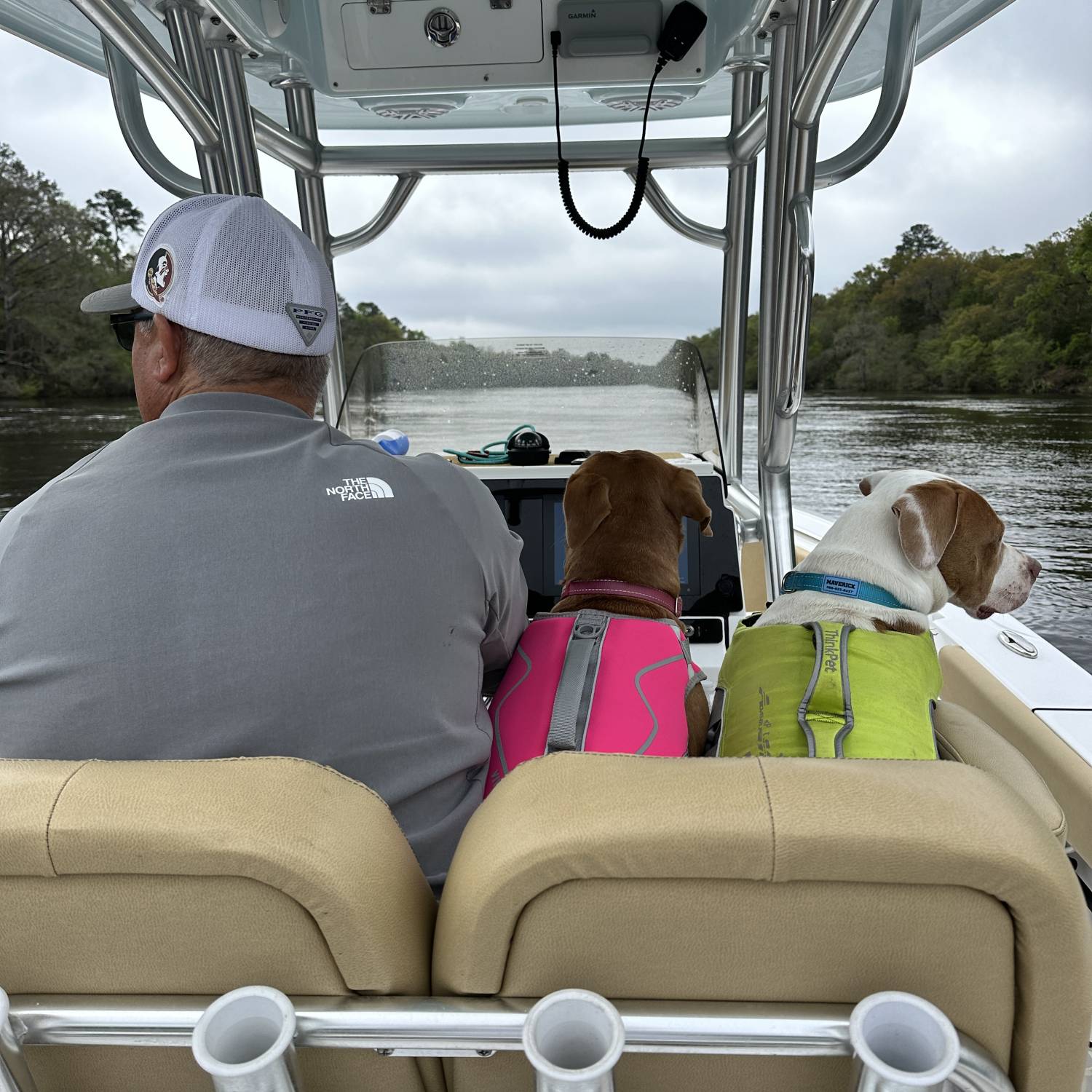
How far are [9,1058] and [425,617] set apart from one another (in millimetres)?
571

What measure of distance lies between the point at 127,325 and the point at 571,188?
1.61 meters

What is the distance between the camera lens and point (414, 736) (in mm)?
1063

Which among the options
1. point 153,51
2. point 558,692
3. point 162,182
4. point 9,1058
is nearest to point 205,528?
point 9,1058

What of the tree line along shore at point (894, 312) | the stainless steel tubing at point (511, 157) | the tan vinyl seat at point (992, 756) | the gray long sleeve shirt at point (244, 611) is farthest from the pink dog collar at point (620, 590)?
the tree line along shore at point (894, 312)

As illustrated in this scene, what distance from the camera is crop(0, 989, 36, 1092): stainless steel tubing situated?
→ 0.68 metres

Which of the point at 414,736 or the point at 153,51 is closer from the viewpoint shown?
the point at 414,736

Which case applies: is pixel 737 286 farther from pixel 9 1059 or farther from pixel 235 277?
pixel 9 1059

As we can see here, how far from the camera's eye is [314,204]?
9.34ft

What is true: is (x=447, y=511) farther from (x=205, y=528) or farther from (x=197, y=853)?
(x=197, y=853)

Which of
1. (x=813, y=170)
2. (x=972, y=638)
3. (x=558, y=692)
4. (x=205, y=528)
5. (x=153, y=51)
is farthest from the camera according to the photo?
(x=972, y=638)

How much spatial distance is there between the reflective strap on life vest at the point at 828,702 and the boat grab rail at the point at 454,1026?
642 mm

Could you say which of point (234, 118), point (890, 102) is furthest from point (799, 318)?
point (234, 118)

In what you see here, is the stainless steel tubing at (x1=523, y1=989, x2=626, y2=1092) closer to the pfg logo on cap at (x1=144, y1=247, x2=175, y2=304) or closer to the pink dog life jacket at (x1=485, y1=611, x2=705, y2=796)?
the pink dog life jacket at (x1=485, y1=611, x2=705, y2=796)

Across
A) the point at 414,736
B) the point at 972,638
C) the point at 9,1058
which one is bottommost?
the point at 972,638
